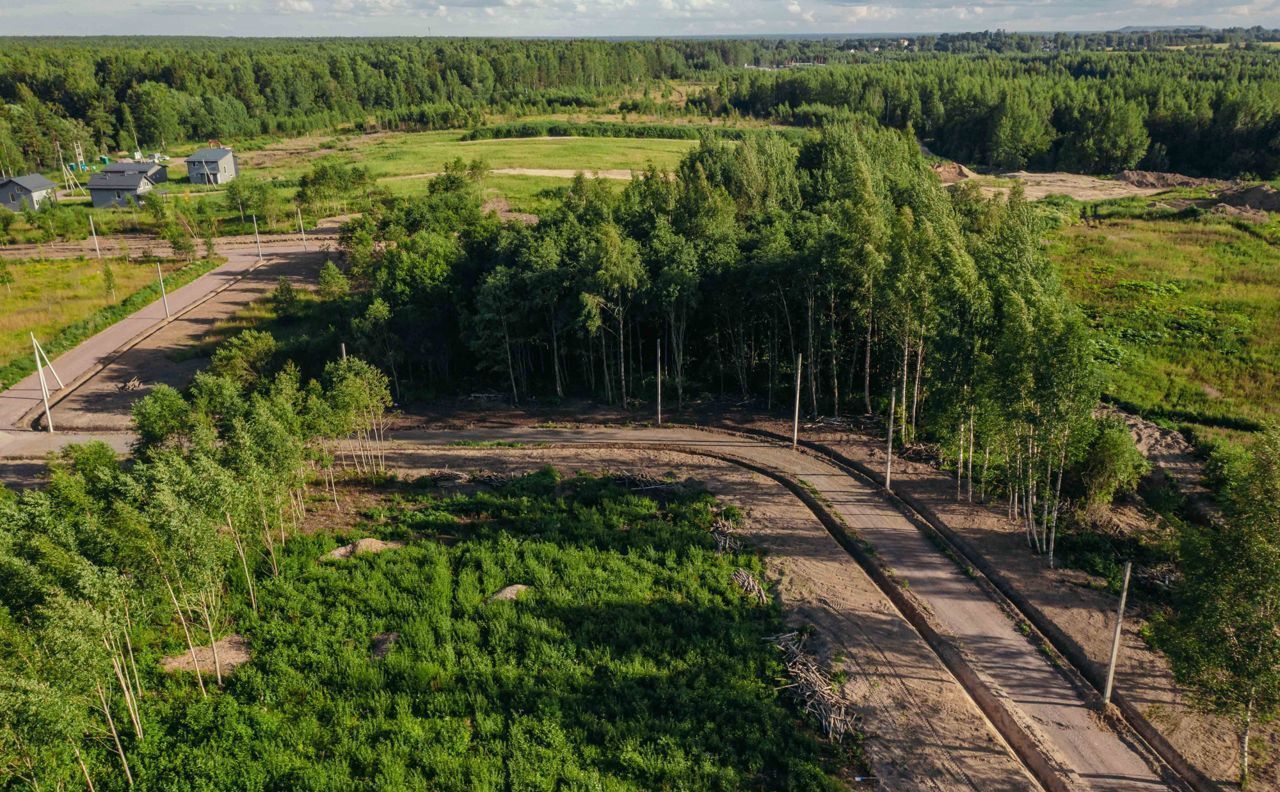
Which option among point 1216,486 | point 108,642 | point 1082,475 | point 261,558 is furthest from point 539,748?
point 1216,486

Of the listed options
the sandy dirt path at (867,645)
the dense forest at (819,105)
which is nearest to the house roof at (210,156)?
the dense forest at (819,105)

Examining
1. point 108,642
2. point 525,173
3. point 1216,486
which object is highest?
point 525,173

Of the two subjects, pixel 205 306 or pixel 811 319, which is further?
pixel 205 306

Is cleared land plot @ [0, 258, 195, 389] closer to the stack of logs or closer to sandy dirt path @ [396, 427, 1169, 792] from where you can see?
sandy dirt path @ [396, 427, 1169, 792]

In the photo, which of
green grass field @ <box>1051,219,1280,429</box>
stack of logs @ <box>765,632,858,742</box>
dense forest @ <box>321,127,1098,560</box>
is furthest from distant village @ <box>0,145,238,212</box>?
green grass field @ <box>1051,219,1280,429</box>

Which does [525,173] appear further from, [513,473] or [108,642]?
[108,642]

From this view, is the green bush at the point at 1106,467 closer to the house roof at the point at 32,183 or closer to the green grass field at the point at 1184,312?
the green grass field at the point at 1184,312
